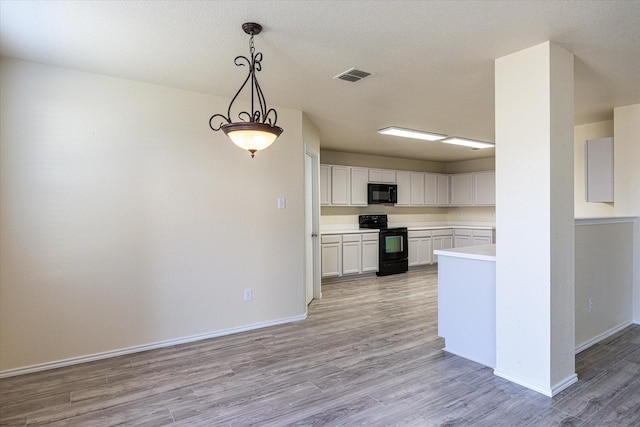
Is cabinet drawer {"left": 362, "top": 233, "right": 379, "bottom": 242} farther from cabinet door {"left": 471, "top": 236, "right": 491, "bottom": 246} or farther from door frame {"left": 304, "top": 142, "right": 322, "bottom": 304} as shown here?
cabinet door {"left": 471, "top": 236, "right": 491, "bottom": 246}

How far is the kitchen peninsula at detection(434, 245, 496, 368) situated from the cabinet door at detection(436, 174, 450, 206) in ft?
16.5

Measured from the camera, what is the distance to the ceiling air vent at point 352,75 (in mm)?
2986

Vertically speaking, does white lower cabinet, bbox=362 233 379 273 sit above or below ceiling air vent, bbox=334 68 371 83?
below

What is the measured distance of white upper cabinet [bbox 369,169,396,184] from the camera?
23.1 feet

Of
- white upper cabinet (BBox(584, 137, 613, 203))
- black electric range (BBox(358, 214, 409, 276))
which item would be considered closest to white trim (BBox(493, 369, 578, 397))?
white upper cabinet (BBox(584, 137, 613, 203))

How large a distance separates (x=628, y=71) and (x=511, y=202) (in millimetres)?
1675

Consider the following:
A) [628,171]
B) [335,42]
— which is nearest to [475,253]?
[335,42]

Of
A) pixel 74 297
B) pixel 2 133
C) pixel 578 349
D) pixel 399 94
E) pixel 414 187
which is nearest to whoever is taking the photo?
pixel 2 133

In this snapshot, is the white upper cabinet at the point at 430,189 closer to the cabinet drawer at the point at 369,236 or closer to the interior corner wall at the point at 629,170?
the cabinet drawer at the point at 369,236

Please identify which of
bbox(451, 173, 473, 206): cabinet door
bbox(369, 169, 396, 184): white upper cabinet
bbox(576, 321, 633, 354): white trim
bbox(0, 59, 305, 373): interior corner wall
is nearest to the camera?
bbox(0, 59, 305, 373): interior corner wall

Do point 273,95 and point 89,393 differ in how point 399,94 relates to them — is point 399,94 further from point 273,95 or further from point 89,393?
point 89,393

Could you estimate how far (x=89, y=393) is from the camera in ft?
8.36

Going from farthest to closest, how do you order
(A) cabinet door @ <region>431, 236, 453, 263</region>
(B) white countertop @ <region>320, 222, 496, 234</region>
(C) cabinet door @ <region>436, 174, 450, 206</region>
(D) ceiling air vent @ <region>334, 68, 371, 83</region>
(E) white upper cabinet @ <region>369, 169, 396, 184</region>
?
(C) cabinet door @ <region>436, 174, 450, 206</region>, (A) cabinet door @ <region>431, 236, 453, 263</region>, (E) white upper cabinet @ <region>369, 169, 396, 184</region>, (B) white countertop @ <region>320, 222, 496, 234</region>, (D) ceiling air vent @ <region>334, 68, 371, 83</region>

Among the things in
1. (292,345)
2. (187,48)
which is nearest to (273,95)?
(187,48)
